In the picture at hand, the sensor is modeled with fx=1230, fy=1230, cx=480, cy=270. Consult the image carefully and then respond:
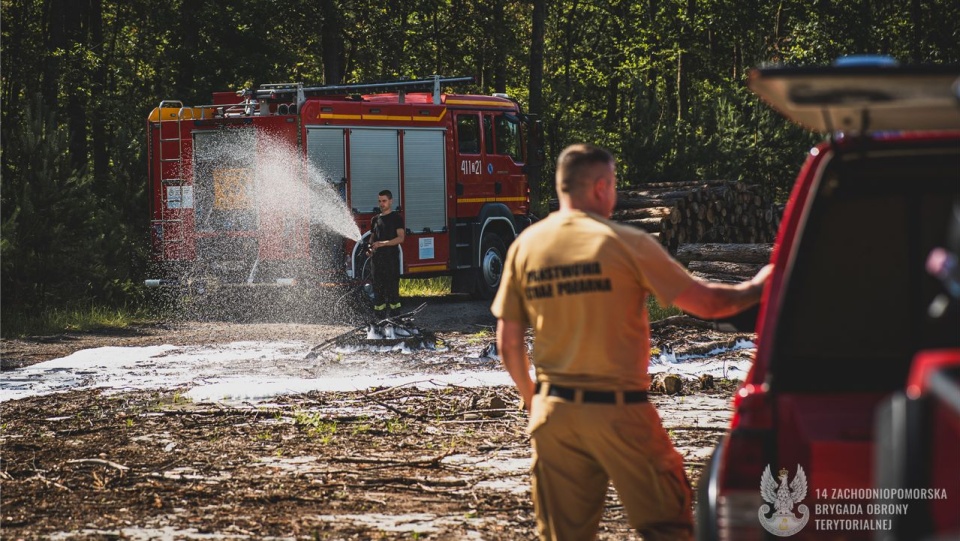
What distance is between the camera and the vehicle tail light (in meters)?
3.05

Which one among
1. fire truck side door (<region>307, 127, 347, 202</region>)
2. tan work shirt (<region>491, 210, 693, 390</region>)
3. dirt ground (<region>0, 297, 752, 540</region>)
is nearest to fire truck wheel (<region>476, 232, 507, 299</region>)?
fire truck side door (<region>307, 127, 347, 202</region>)

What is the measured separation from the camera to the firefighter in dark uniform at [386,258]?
1530 cm

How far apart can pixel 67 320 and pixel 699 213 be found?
9687 mm

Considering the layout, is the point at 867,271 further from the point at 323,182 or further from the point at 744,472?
the point at 323,182

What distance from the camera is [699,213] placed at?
19609 mm

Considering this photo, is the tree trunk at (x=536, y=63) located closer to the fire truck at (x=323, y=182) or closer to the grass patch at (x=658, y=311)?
the fire truck at (x=323, y=182)

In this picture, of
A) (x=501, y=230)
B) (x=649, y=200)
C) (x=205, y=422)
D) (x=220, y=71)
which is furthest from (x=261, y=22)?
(x=205, y=422)

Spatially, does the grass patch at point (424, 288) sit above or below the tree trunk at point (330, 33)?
below

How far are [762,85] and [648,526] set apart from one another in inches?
61.9

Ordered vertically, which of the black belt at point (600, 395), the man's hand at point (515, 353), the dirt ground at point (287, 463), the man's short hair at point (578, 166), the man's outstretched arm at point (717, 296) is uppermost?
the man's short hair at point (578, 166)

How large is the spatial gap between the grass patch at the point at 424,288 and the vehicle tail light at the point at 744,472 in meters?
19.2

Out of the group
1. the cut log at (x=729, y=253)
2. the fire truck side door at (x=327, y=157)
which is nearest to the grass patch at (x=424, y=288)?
the fire truck side door at (x=327, y=157)

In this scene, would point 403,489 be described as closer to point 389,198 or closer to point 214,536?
point 214,536

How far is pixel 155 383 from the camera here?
1115 cm
